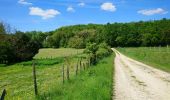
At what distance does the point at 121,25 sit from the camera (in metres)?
197

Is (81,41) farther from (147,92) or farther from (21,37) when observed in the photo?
(147,92)

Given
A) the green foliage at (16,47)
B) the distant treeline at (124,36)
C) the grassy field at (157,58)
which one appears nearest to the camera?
the grassy field at (157,58)

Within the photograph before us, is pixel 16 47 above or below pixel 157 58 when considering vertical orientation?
above

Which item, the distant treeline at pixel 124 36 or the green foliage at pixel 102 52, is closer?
the green foliage at pixel 102 52

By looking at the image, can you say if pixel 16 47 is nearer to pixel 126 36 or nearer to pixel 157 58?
pixel 157 58

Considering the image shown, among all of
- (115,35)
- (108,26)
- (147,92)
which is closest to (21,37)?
(147,92)

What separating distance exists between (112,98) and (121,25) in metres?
183

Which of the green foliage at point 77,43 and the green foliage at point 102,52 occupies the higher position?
the green foliage at point 102,52

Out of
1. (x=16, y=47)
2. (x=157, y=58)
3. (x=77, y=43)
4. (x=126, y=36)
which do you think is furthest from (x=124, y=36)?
(x=157, y=58)

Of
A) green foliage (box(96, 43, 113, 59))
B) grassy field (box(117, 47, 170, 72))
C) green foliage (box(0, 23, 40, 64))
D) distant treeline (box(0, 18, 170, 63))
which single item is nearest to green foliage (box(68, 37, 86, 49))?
distant treeline (box(0, 18, 170, 63))

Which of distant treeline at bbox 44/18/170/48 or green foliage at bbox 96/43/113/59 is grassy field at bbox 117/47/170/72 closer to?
green foliage at bbox 96/43/113/59

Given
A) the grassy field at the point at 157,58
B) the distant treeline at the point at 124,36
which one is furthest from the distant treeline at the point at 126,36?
the grassy field at the point at 157,58

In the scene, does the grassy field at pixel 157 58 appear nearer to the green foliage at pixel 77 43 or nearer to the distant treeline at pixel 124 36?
the distant treeline at pixel 124 36

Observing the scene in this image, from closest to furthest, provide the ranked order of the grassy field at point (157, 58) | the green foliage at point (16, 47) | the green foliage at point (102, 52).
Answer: the grassy field at point (157, 58)
the green foliage at point (102, 52)
the green foliage at point (16, 47)
